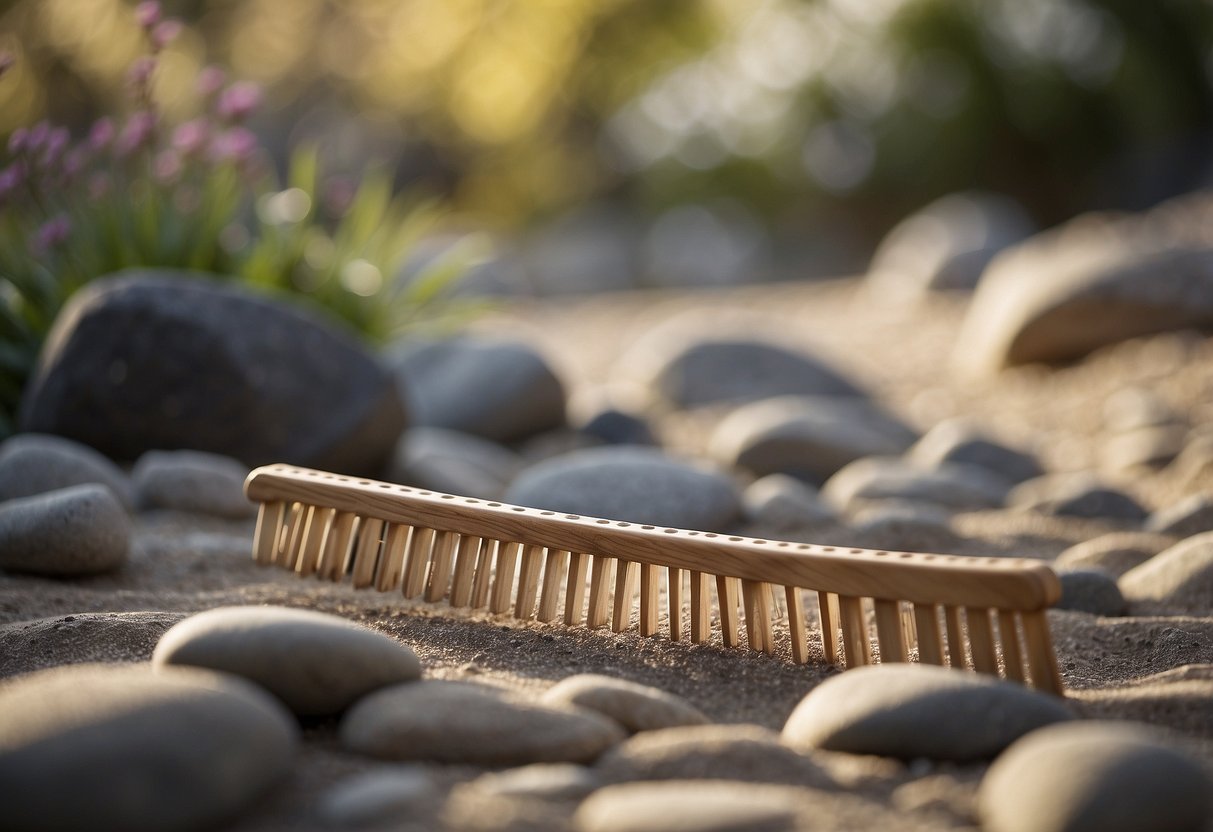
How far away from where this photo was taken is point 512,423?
14.6 feet

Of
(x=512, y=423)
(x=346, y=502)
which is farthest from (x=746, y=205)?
(x=346, y=502)

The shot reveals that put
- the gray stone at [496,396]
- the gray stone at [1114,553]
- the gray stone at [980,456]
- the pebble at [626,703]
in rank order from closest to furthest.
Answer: the pebble at [626,703], the gray stone at [1114,553], the gray stone at [980,456], the gray stone at [496,396]

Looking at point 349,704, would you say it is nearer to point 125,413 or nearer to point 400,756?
point 400,756

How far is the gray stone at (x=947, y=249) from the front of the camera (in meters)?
8.45

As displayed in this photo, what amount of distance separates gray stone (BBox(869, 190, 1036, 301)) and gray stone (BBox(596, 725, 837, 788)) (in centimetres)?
706

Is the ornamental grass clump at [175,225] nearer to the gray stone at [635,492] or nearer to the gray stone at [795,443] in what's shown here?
the gray stone at [795,443]

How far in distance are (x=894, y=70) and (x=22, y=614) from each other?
13.7 meters

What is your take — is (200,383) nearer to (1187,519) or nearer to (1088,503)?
(1088,503)

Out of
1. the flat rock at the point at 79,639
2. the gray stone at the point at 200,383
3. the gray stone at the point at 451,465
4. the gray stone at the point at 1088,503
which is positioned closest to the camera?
the flat rock at the point at 79,639

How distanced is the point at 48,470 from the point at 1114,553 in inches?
100

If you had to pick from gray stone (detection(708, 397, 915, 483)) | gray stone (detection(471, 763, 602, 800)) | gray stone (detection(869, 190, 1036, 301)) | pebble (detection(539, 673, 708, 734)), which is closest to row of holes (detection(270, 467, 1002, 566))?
pebble (detection(539, 673, 708, 734))

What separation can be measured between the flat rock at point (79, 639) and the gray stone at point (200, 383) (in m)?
1.32

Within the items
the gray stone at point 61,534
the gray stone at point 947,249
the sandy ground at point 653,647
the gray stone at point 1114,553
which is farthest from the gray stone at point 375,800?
the gray stone at point 947,249

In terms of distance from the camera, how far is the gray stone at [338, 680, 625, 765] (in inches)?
57.9
